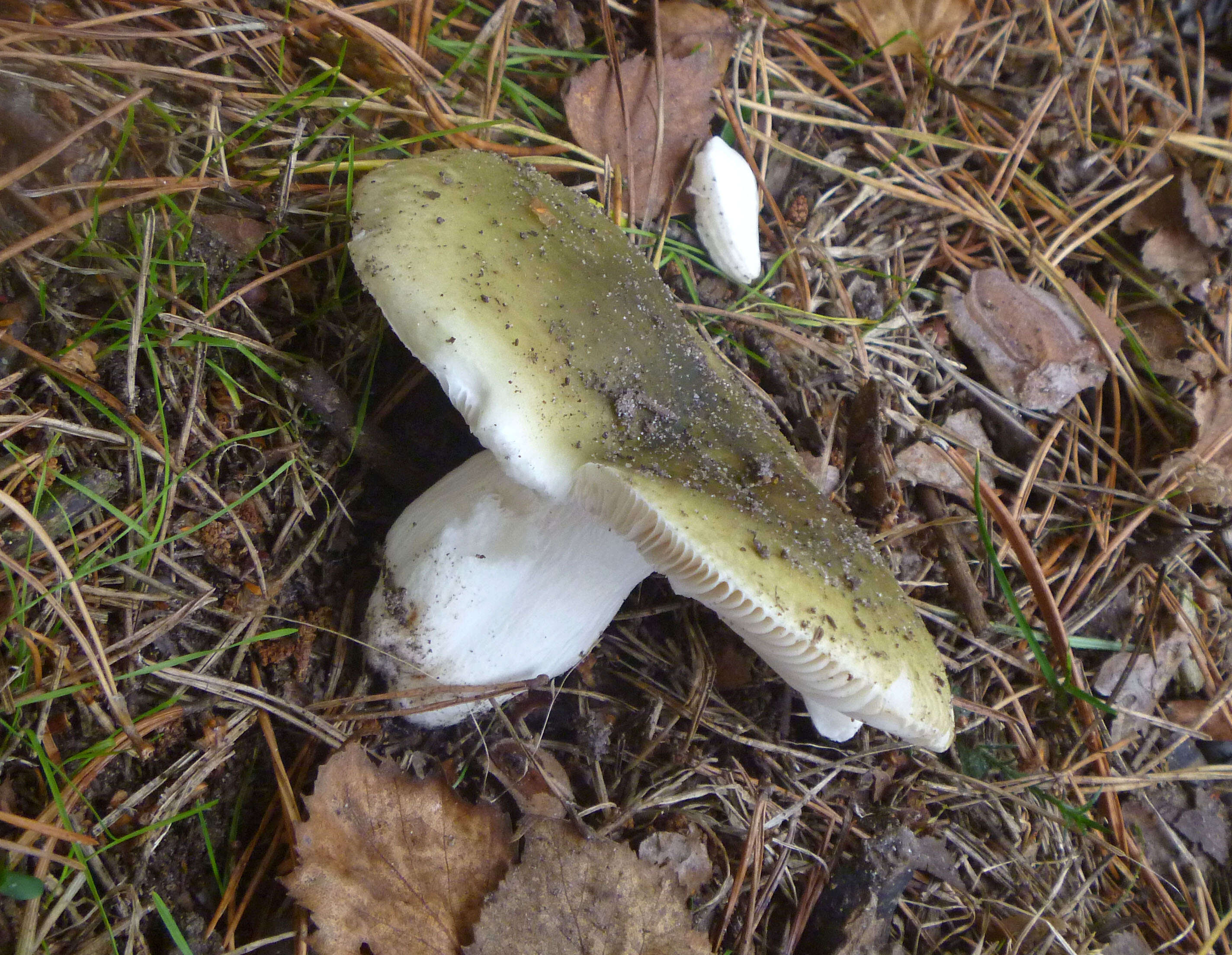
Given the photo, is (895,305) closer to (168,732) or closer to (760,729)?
(760,729)

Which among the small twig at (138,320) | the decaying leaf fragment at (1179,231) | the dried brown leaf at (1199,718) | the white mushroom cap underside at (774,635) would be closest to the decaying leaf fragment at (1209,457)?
the decaying leaf fragment at (1179,231)

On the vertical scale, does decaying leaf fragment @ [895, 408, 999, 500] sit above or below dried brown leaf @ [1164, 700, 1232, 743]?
above

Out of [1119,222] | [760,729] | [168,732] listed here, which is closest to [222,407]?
[168,732]

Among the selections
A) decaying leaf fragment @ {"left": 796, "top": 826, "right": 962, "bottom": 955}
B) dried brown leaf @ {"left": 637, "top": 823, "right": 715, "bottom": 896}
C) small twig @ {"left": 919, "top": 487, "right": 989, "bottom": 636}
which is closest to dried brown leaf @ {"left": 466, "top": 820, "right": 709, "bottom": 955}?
dried brown leaf @ {"left": 637, "top": 823, "right": 715, "bottom": 896}

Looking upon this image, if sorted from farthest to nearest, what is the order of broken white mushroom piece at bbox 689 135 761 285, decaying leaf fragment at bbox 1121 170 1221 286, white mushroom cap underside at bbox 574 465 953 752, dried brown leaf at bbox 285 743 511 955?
Result: decaying leaf fragment at bbox 1121 170 1221 286, broken white mushroom piece at bbox 689 135 761 285, dried brown leaf at bbox 285 743 511 955, white mushroom cap underside at bbox 574 465 953 752

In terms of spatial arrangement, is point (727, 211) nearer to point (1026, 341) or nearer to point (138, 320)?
point (1026, 341)

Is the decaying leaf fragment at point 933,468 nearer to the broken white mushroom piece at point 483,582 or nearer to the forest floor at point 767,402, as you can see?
the forest floor at point 767,402

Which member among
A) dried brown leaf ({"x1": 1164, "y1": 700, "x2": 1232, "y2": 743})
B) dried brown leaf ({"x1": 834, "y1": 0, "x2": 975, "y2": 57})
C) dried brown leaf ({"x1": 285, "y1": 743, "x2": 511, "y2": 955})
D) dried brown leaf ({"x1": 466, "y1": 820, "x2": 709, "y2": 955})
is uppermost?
dried brown leaf ({"x1": 834, "y1": 0, "x2": 975, "y2": 57})

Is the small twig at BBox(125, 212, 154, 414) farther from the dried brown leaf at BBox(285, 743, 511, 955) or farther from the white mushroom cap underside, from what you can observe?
the white mushroom cap underside
